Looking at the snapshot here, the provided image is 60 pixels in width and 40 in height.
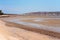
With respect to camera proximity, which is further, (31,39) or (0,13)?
(0,13)

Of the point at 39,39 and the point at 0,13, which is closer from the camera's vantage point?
the point at 39,39

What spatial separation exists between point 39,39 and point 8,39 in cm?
174

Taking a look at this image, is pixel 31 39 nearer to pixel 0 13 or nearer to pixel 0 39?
pixel 0 39

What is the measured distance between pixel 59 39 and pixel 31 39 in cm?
162

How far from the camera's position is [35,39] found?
9820mm

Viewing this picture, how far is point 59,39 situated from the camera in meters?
9.95

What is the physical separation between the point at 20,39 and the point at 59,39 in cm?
224

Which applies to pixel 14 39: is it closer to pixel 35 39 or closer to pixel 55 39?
pixel 35 39

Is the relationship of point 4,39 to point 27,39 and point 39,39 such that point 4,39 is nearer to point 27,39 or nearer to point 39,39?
point 27,39

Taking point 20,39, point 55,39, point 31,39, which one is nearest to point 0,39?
point 20,39

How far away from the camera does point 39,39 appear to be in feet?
32.3

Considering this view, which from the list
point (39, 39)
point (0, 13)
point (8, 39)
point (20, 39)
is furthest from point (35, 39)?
point (0, 13)

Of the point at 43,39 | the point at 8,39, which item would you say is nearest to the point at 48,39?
the point at 43,39

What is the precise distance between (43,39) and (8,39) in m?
1.97
